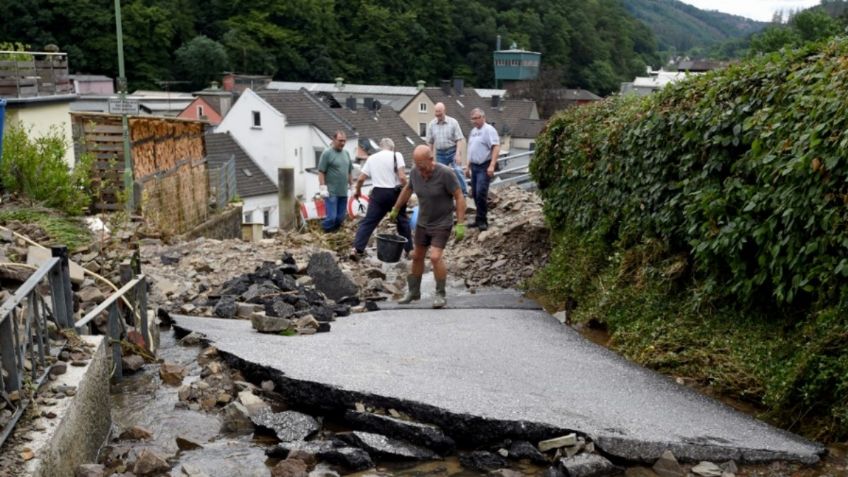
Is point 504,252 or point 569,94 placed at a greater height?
point 504,252

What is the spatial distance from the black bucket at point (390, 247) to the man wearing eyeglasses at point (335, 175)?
10.3 ft

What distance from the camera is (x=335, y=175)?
15602mm

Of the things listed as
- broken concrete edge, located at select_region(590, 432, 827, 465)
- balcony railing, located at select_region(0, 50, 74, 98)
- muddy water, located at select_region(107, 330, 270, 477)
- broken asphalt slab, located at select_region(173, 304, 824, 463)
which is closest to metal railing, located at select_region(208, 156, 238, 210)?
balcony railing, located at select_region(0, 50, 74, 98)

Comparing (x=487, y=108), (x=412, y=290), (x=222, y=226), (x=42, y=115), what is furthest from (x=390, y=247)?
(x=487, y=108)

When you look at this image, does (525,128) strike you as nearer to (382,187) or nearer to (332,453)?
(382,187)

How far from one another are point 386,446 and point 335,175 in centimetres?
995

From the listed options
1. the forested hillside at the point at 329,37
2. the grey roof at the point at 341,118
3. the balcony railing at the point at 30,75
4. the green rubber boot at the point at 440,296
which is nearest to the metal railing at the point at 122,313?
the green rubber boot at the point at 440,296

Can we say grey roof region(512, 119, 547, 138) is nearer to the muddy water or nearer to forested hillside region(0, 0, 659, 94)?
forested hillside region(0, 0, 659, 94)

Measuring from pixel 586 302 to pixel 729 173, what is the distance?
9.17 ft

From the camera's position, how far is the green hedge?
248 inches

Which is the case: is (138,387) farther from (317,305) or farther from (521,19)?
(521,19)

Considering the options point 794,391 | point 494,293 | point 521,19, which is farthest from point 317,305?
point 521,19

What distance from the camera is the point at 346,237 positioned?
53.1 feet

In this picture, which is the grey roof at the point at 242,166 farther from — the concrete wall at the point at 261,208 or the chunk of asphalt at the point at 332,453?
the chunk of asphalt at the point at 332,453
